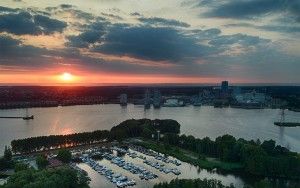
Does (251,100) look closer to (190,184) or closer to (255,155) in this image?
(255,155)

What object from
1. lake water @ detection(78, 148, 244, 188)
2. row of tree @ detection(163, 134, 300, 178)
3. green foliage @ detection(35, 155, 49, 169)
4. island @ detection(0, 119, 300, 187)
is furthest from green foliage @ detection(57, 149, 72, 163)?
row of tree @ detection(163, 134, 300, 178)

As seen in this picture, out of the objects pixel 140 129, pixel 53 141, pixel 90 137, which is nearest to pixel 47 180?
pixel 53 141

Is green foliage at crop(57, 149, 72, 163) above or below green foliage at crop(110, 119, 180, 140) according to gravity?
below

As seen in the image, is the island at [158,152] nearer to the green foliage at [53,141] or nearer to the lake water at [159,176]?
the green foliage at [53,141]

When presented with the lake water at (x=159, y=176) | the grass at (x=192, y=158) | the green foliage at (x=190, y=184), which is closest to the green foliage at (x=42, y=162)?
the lake water at (x=159, y=176)

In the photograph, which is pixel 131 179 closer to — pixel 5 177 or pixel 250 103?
pixel 5 177

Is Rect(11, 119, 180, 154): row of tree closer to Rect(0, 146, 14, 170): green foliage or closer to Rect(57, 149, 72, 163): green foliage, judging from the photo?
Rect(0, 146, 14, 170): green foliage
